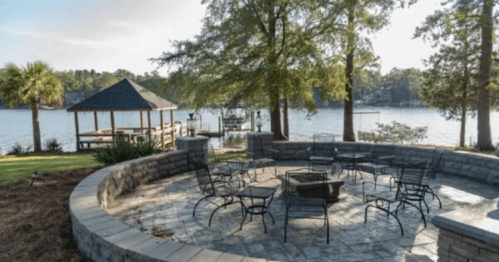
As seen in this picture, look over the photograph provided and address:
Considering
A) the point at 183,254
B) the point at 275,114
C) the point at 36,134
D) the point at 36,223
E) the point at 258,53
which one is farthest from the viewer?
the point at 36,134

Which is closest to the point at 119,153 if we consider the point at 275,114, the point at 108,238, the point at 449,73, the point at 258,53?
the point at 108,238

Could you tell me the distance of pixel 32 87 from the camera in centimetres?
1636

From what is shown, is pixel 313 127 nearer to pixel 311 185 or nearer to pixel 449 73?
pixel 449 73

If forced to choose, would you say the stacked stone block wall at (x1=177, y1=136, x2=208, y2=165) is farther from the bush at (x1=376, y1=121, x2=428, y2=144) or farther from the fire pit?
the bush at (x1=376, y1=121, x2=428, y2=144)

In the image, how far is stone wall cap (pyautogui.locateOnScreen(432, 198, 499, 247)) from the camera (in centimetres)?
Answer: 232

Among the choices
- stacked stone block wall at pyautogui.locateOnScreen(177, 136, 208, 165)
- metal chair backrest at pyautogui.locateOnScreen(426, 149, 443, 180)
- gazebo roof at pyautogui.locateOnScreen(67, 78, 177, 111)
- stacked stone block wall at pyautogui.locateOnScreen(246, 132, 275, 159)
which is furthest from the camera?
gazebo roof at pyautogui.locateOnScreen(67, 78, 177, 111)

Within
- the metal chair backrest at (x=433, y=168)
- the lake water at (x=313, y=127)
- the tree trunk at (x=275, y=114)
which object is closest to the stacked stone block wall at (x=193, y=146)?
the tree trunk at (x=275, y=114)

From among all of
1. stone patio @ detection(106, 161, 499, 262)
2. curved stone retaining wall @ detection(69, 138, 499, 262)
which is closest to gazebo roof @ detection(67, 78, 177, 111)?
curved stone retaining wall @ detection(69, 138, 499, 262)

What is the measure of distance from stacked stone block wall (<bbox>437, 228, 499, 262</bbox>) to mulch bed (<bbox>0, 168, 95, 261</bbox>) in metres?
3.77

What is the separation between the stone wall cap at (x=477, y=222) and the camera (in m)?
2.32

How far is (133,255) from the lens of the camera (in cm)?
280

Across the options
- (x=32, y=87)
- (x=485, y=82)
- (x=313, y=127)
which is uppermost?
(x=32, y=87)

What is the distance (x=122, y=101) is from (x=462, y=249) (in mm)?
16153

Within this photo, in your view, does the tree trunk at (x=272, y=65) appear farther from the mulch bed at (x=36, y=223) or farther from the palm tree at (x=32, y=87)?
the palm tree at (x=32, y=87)
